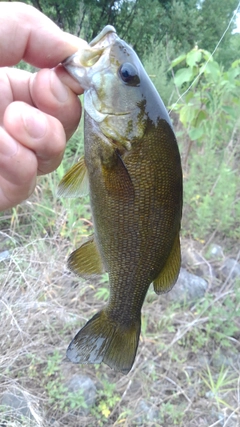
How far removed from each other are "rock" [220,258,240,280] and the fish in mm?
1767

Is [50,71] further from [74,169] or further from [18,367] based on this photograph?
[18,367]

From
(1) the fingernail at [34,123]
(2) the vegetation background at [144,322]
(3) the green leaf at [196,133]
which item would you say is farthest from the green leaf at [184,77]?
(1) the fingernail at [34,123]

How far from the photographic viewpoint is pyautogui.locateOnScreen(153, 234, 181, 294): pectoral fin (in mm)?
1008

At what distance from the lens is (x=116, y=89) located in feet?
3.00

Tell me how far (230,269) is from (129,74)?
7.13 ft

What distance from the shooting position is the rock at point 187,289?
2.46 m

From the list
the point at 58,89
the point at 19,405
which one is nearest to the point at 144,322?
the point at 19,405

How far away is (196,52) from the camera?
9.06 feet

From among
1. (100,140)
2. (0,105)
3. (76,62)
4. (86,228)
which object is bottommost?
(86,228)

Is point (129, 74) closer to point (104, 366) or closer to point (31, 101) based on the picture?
point (31, 101)

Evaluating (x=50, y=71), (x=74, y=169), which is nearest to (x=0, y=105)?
(x=50, y=71)

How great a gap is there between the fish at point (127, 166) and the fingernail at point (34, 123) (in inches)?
4.7

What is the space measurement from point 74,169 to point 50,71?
0.91 ft

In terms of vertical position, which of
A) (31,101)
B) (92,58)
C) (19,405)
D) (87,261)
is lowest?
(19,405)
